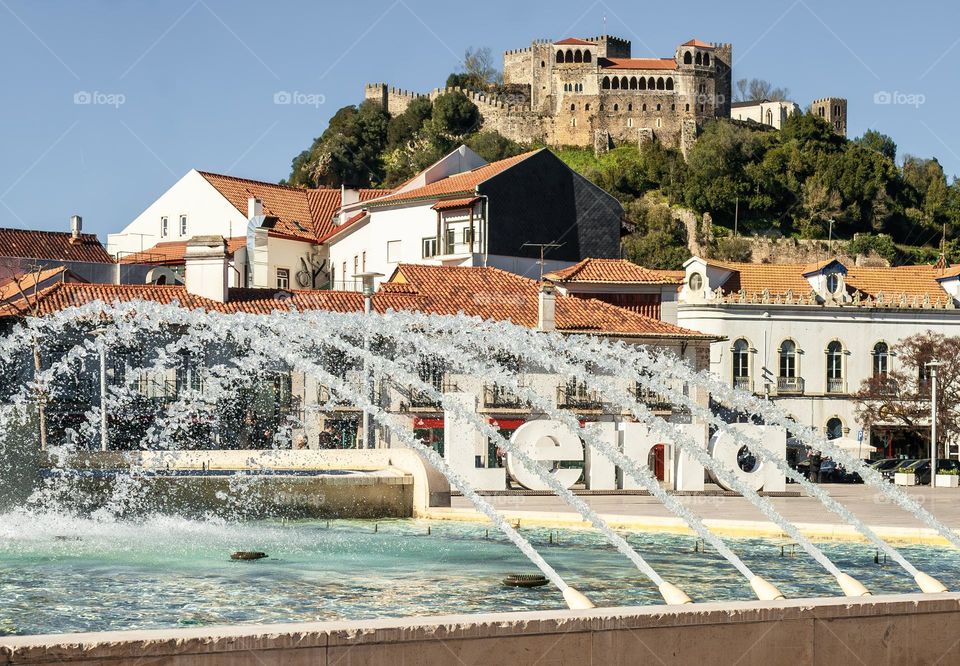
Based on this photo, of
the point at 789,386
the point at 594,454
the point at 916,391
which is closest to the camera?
the point at 594,454

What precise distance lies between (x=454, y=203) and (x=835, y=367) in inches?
759

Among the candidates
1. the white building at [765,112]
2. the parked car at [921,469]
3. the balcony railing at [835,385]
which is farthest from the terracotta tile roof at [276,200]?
the white building at [765,112]

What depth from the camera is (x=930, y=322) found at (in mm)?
70875

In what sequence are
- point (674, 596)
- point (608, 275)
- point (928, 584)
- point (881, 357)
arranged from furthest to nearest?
point (881, 357)
point (608, 275)
point (928, 584)
point (674, 596)

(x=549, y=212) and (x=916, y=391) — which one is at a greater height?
(x=549, y=212)

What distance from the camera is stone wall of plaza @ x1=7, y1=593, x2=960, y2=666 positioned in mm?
9359

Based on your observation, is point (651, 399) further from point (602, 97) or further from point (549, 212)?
point (602, 97)

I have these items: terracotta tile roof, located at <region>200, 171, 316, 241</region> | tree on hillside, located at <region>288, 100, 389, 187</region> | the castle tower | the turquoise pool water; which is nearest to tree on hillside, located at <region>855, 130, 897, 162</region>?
the castle tower

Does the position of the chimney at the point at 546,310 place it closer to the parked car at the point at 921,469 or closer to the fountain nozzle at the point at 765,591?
the parked car at the point at 921,469

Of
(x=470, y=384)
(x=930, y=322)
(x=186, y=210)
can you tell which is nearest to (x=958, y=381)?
(x=930, y=322)

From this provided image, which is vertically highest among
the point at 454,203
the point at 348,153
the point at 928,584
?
the point at 348,153

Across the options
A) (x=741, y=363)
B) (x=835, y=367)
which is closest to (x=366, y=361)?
(x=741, y=363)

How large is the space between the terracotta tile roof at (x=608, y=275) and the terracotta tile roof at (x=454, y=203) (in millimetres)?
6043

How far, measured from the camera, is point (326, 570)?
A: 59.7 ft
